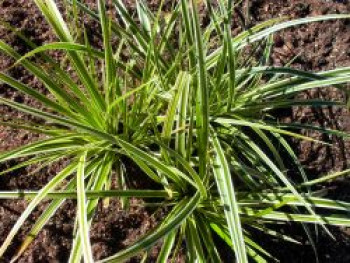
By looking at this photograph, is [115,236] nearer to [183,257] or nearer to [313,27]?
[183,257]

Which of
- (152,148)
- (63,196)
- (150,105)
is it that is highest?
(150,105)

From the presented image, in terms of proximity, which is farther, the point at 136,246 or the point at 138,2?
the point at 138,2

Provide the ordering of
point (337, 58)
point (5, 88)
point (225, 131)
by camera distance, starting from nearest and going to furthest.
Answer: point (225, 131)
point (5, 88)
point (337, 58)

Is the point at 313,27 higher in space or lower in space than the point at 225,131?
higher

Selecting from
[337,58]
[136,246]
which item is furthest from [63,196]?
[337,58]

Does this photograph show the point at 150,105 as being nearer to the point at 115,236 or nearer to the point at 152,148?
the point at 152,148

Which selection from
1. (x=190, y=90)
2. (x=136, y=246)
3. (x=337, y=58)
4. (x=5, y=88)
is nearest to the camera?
(x=136, y=246)
